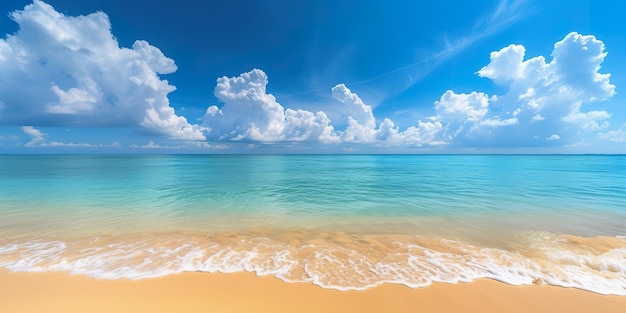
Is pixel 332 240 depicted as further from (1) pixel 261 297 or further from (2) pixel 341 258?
(1) pixel 261 297

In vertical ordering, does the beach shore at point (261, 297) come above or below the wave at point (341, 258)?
above

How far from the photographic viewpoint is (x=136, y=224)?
9719 mm

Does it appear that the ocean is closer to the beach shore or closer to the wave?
the wave

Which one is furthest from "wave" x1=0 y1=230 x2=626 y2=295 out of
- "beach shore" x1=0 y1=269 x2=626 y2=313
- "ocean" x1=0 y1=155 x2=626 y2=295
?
"beach shore" x1=0 y1=269 x2=626 y2=313

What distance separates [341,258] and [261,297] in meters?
2.58

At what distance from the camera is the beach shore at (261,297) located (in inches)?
168

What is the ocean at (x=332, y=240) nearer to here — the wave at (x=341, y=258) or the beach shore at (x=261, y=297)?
the wave at (x=341, y=258)

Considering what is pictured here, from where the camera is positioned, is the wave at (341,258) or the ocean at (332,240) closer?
the wave at (341,258)

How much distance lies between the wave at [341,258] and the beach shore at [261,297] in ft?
0.97

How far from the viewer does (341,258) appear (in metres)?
6.35

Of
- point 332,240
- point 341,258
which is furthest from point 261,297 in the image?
point 332,240

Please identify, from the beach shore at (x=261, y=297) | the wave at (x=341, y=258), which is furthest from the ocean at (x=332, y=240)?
the beach shore at (x=261, y=297)

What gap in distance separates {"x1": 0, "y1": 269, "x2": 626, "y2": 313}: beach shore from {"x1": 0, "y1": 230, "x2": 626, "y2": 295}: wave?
30cm

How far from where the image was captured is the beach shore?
428 centimetres
